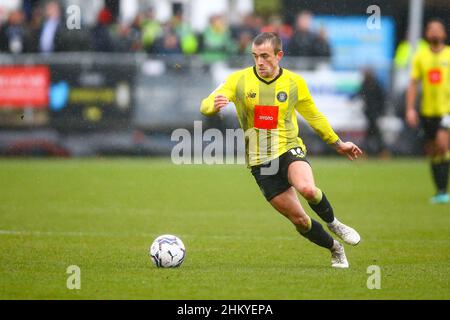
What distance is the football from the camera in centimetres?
931

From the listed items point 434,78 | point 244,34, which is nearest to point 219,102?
point 434,78

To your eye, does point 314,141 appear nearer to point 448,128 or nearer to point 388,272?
point 448,128

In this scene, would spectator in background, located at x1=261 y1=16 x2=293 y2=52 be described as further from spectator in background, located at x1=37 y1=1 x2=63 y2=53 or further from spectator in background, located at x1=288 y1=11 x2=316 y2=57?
spectator in background, located at x1=37 y1=1 x2=63 y2=53

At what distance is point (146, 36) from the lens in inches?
974

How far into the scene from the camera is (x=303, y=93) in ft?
31.4

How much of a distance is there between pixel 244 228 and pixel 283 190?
3486mm

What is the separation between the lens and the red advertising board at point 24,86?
22.3m

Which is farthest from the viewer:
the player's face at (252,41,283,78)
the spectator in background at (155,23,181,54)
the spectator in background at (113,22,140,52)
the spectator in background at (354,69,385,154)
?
the spectator in background at (155,23,181,54)

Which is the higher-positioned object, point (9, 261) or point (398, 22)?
point (398, 22)

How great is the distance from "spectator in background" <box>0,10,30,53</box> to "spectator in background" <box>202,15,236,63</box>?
4057 millimetres

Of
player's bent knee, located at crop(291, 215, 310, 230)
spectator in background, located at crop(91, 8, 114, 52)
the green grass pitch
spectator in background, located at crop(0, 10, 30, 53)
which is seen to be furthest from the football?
spectator in background, located at crop(0, 10, 30, 53)

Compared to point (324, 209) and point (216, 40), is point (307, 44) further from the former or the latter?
point (324, 209)
